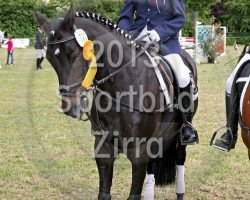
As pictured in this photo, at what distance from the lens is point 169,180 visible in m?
5.68

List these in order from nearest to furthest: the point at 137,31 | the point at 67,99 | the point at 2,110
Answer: the point at 67,99, the point at 137,31, the point at 2,110

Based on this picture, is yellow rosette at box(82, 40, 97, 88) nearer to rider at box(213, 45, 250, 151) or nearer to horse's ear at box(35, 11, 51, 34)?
horse's ear at box(35, 11, 51, 34)

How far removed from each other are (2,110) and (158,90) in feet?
24.4

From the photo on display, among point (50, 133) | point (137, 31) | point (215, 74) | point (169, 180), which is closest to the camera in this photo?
point (137, 31)

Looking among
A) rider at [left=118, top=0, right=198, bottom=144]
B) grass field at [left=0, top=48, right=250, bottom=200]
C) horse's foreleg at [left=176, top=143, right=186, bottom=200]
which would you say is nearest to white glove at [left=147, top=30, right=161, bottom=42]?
rider at [left=118, top=0, right=198, bottom=144]

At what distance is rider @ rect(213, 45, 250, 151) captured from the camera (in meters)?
4.88

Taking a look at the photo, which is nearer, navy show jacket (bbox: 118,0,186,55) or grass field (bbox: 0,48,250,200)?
navy show jacket (bbox: 118,0,186,55)

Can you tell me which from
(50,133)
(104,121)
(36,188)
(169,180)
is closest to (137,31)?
(104,121)

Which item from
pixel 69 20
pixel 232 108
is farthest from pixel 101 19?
pixel 232 108

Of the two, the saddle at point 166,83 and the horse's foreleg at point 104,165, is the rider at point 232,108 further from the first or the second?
the horse's foreleg at point 104,165

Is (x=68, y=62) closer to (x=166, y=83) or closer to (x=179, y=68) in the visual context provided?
(x=166, y=83)

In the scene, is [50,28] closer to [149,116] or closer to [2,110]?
[149,116]

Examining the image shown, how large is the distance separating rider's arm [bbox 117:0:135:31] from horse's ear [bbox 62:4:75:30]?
125cm

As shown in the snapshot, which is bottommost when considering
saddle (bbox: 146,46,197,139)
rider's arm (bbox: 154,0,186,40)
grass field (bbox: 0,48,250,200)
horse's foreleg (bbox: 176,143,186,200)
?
grass field (bbox: 0,48,250,200)
